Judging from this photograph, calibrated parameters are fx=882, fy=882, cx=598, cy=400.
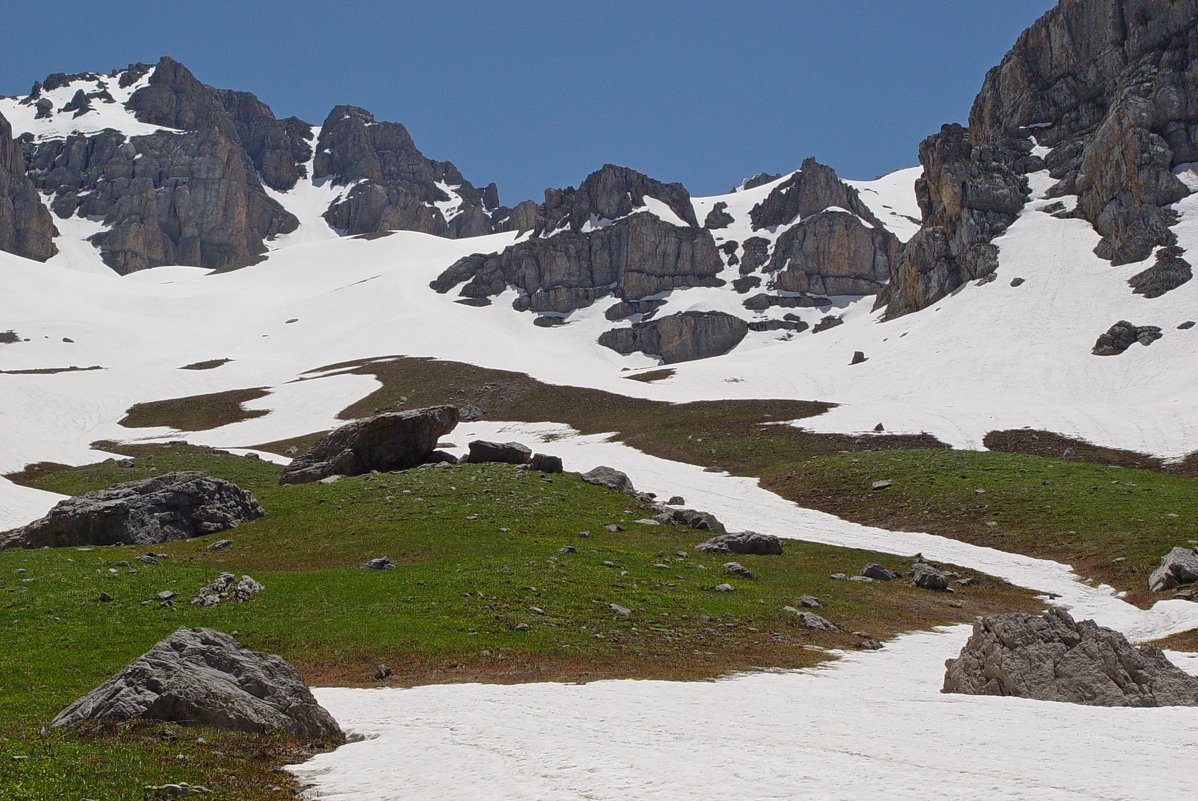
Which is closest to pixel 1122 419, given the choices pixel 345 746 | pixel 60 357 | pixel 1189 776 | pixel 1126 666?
pixel 1126 666

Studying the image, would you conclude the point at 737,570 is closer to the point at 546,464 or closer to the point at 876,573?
the point at 876,573

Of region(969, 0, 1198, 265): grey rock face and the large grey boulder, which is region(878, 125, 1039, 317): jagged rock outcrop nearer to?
region(969, 0, 1198, 265): grey rock face

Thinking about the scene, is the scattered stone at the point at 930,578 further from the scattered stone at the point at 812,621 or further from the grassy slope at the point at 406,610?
the scattered stone at the point at 812,621

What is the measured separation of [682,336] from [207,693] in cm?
17426

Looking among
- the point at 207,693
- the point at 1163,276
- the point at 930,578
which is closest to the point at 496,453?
the point at 930,578

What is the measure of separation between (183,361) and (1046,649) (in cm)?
13530

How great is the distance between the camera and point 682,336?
7323 inches

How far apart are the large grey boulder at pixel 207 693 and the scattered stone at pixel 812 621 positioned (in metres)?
15.0

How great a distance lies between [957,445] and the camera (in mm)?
64562

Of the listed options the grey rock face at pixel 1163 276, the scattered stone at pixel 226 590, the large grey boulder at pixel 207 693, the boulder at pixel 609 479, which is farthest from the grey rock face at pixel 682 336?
the large grey boulder at pixel 207 693

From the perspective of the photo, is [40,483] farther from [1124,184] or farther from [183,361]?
[1124,184]

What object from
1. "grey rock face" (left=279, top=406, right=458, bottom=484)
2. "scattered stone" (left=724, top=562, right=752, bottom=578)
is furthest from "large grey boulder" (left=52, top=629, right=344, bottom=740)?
"grey rock face" (left=279, top=406, right=458, bottom=484)

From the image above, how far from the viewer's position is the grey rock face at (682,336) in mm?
185125

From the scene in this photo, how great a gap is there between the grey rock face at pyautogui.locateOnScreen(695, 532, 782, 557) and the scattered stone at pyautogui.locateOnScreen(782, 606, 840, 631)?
9118mm
